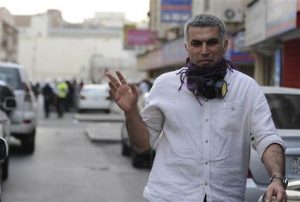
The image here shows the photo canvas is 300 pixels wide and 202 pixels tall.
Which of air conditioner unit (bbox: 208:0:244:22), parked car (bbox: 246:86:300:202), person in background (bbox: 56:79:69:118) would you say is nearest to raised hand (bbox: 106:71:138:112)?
parked car (bbox: 246:86:300:202)

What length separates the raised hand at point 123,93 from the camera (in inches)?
137

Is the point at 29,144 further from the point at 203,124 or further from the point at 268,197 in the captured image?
the point at 268,197

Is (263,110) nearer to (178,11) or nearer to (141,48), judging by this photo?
(178,11)

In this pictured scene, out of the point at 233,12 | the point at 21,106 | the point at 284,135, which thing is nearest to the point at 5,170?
the point at 21,106

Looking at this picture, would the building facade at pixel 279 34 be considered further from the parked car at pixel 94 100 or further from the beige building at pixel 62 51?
the beige building at pixel 62 51

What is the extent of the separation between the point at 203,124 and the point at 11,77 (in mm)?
11629

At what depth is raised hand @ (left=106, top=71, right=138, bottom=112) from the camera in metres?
3.48

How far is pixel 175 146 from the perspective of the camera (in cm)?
356

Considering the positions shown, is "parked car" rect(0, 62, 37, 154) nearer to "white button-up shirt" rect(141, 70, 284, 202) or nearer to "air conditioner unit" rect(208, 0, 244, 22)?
"air conditioner unit" rect(208, 0, 244, 22)

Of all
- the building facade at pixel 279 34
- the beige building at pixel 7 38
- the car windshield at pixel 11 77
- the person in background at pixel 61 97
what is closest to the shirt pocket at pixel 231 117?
the building facade at pixel 279 34

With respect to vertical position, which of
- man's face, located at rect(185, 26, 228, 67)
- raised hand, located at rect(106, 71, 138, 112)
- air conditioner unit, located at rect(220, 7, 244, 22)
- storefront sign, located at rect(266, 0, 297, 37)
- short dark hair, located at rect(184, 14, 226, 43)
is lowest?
raised hand, located at rect(106, 71, 138, 112)

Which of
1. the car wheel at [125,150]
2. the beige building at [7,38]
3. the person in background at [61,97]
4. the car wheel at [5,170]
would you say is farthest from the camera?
the beige building at [7,38]

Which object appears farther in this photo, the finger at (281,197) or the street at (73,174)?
the street at (73,174)

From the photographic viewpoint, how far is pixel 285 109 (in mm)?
7266
